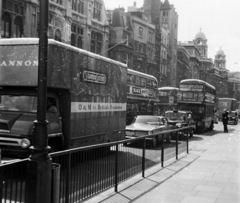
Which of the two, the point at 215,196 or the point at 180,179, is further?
the point at 180,179

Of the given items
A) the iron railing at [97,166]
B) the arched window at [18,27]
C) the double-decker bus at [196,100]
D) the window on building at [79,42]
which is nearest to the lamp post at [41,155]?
the iron railing at [97,166]

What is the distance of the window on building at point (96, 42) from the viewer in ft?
130

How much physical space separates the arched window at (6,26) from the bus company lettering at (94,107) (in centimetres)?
1566

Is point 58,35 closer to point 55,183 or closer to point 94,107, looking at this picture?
point 94,107

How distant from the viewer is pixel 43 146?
5113 mm

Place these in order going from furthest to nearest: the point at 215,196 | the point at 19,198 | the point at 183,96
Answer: the point at 183,96, the point at 215,196, the point at 19,198

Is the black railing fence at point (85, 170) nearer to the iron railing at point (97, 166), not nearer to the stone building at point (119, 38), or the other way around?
the iron railing at point (97, 166)

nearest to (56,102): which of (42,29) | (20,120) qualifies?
(20,120)

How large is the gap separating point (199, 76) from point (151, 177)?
107345mm

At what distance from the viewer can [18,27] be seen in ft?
93.7

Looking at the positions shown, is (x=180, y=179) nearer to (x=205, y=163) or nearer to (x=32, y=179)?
(x=205, y=163)

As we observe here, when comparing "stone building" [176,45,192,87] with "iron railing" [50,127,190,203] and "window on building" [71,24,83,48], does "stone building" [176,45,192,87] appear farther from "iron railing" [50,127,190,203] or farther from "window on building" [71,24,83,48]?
"iron railing" [50,127,190,203]

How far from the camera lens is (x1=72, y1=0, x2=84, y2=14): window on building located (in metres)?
35.8

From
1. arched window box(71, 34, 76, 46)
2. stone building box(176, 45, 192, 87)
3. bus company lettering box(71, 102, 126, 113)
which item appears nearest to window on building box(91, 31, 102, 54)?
arched window box(71, 34, 76, 46)
